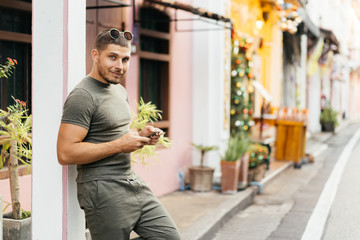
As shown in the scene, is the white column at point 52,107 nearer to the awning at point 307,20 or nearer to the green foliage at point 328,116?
the awning at point 307,20

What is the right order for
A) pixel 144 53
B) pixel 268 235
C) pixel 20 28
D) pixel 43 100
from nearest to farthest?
pixel 43 100, pixel 20 28, pixel 268 235, pixel 144 53

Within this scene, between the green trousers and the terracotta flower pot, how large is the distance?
5.13 metres

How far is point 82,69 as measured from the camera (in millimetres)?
3666

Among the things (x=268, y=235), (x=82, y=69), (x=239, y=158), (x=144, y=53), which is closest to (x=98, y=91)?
(x=82, y=69)

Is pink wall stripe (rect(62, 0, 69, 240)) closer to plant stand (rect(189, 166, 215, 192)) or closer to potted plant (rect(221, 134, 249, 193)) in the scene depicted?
potted plant (rect(221, 134, 249, 193))

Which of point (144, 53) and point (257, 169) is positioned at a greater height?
point (144, 53)

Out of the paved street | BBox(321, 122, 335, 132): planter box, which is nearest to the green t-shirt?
the paved street

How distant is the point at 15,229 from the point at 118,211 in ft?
4.85

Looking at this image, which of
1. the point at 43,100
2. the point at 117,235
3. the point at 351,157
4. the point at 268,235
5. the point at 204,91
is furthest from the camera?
the point at 351,157

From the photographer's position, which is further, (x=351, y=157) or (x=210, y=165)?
(x=351, y=157)

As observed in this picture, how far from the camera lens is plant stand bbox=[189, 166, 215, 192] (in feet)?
28.1

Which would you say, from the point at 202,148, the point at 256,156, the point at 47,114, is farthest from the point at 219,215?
the point at 47,114

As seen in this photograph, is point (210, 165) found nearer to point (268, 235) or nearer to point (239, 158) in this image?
point (239, 158)

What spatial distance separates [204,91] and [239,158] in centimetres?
140
